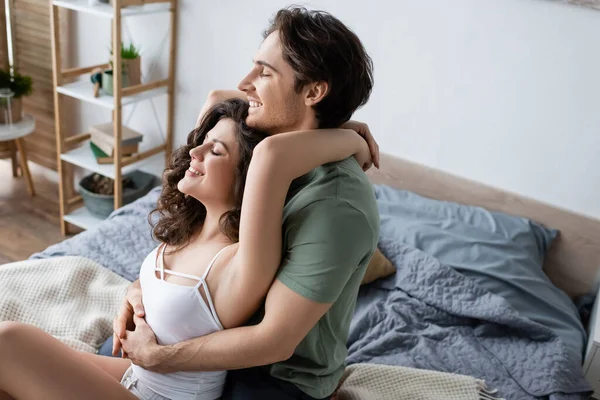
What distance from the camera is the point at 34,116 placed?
332cm

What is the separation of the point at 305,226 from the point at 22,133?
2.42 metres

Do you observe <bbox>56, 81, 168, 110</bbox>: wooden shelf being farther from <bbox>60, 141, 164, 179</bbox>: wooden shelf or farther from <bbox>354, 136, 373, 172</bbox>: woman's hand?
<bbox>354, 136, 373, 172</bbox>: woman's hand

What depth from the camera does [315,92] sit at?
101cm

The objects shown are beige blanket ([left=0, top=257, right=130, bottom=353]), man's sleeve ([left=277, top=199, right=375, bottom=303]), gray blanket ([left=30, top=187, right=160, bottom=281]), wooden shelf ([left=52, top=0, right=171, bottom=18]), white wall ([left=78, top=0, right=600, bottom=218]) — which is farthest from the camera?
wooden shelf ([left=52, top=0, right=171, bottom=18])

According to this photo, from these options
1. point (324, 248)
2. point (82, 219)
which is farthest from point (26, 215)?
point (324, 248)

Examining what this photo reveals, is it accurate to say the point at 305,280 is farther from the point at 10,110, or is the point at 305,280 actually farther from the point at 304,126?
the point at 10,110

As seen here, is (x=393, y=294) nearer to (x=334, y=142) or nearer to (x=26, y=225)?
(x=334, y=142)

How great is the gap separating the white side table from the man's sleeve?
93.1 inches

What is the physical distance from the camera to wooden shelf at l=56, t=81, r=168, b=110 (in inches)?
103

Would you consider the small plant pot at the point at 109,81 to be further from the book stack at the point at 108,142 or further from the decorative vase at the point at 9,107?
the decorative vase at the point at 9,107

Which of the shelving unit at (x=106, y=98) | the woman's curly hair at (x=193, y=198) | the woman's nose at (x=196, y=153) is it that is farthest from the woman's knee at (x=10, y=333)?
the shelving unit at (x=106, y=98)

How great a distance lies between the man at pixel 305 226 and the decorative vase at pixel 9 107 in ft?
7.16

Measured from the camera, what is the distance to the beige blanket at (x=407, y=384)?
4.69 ft

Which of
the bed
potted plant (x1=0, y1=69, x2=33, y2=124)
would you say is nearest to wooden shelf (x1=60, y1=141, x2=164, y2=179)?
potted plant (x1=0, y1=69, x2=33, y2=124)
